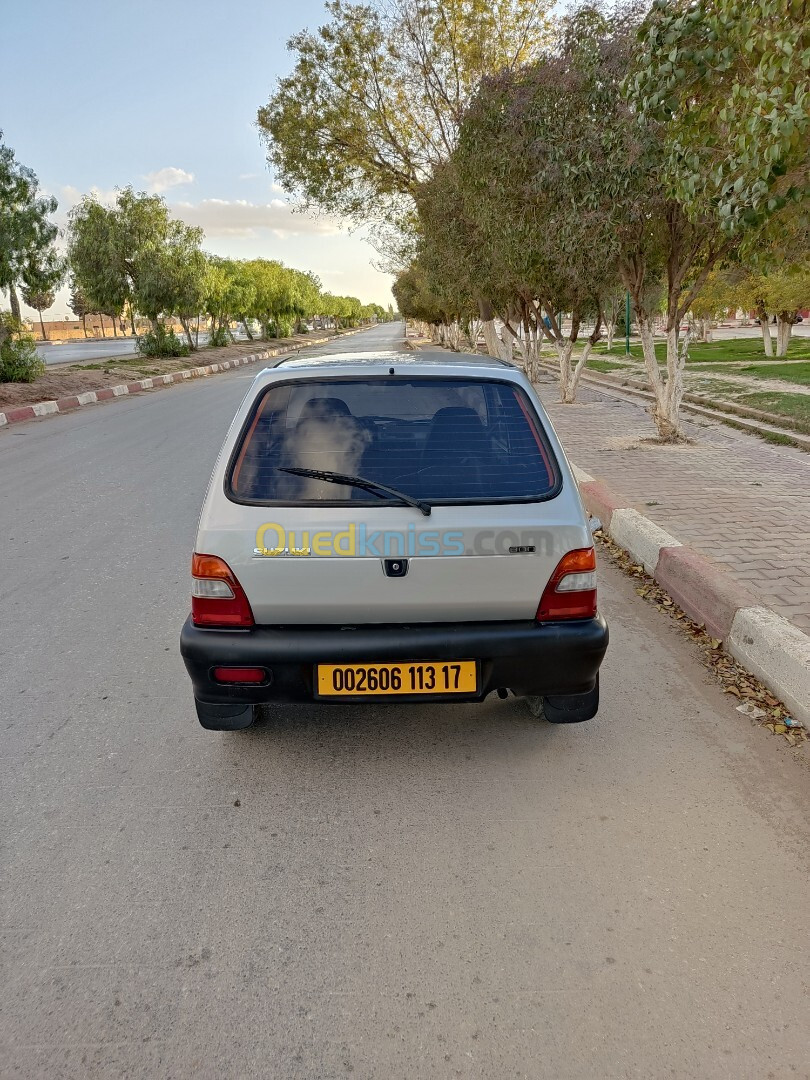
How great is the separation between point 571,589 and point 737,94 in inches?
90.2

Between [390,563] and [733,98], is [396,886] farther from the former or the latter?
[733,98]

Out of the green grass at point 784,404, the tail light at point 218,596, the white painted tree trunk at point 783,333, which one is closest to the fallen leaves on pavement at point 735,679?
the tail light at point 218,596

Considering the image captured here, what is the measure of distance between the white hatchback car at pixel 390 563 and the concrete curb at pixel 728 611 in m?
1.23

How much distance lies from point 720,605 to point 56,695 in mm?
3507

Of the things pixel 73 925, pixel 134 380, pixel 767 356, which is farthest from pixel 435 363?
pixel 767 356

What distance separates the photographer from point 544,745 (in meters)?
3.32

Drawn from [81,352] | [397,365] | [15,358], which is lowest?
[397,365]

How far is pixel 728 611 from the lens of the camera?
4367 millimetres

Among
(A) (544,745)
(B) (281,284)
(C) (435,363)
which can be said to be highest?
(B) (281,284)

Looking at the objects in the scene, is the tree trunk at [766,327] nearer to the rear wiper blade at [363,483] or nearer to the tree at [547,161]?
the tree at [547,161]

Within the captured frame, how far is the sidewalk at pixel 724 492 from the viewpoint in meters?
5.22

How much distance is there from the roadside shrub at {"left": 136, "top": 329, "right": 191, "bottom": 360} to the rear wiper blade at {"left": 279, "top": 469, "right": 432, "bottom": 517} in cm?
3314

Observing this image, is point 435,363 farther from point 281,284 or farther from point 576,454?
point 281,284

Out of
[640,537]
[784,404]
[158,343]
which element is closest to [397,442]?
[640,537]
